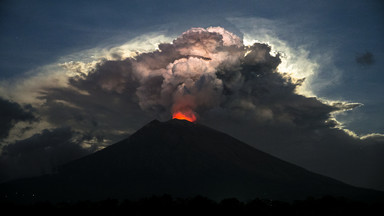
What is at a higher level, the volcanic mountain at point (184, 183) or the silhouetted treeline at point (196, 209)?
the volcanic mountain at point (184, 183)

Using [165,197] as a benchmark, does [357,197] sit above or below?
above

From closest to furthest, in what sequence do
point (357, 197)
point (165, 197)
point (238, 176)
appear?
point (165, 197) → point (357, 197) → point (238, 176)

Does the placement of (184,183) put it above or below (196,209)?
above

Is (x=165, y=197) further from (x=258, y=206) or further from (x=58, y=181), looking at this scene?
(x=58, y=181)

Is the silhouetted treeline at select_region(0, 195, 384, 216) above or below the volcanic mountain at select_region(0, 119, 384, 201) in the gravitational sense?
below

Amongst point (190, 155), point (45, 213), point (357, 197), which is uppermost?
point (190, 155)

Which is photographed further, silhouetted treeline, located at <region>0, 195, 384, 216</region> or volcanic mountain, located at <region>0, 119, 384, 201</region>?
volcanic mountain, located at <region>0, 119, 384, 201</region>

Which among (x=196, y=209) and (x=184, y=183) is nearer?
(x=196, y=209)

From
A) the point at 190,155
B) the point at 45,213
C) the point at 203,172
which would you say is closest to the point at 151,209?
the point at 45,213

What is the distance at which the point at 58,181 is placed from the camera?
7653 inches

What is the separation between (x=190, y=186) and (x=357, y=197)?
2754 inches

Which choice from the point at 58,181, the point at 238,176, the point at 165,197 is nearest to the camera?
the point at 165,197

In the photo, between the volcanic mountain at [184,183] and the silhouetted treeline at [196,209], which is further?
the volcanic mountain at [184,183]

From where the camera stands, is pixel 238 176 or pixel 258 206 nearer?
pixel 258 206
